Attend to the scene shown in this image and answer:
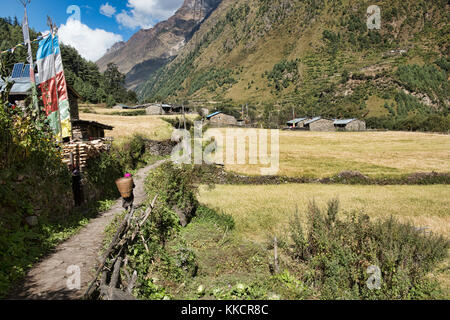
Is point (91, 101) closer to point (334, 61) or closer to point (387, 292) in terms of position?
point (387, 292)

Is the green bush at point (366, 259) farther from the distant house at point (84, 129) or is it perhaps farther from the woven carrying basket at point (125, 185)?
the distant house at point (84, 129)

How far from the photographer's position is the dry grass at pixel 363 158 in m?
32.8

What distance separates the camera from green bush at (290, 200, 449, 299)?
352 inches

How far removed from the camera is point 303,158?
4169 centimetres

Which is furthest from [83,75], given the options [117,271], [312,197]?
[117,271]

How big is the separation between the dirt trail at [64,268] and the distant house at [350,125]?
9141cm

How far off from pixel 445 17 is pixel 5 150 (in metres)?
242

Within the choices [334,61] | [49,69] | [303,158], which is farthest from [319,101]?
[49,69]

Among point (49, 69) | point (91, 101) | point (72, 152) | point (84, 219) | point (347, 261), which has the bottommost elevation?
point (347, 261)

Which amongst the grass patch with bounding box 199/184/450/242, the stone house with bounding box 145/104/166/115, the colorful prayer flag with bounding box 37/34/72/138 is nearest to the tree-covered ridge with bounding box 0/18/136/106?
the stone house with bounding box 145/104/166/115

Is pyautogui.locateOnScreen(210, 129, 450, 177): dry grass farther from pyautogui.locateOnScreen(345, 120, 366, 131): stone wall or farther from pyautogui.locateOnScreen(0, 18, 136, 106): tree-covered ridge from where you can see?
pyautogui.locateOnScreen(0, 18, 136, 106): tree-covered ridge

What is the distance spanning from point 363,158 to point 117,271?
41866 millimetres

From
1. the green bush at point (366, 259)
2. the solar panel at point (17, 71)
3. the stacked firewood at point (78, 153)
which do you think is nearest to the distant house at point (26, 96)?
the solar panel at point (17, 71)

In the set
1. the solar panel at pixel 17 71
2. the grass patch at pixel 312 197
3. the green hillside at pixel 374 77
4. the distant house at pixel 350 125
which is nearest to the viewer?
the grass patch at pixel 312 197
